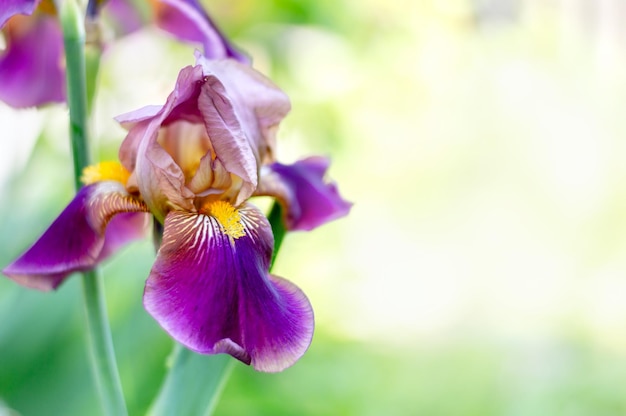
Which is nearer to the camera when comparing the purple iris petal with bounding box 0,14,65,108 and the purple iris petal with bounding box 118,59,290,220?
the purple iris petal with bounding box 118,59,290,220

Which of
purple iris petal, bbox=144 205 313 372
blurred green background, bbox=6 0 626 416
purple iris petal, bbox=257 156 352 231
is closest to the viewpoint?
purple iris petal, bbox=144 205 313 372

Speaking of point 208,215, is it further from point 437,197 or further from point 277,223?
point 437,197

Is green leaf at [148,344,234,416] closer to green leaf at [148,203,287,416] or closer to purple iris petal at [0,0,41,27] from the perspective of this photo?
green leaf at [148,203,287,416]

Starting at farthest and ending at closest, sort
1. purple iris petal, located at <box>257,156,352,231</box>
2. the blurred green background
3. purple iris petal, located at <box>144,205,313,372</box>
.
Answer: the blurred green background → purple iris petal, located at <box>257,156,352,231</box> → purple iris petal, located at <box>144,205,313,372</box>

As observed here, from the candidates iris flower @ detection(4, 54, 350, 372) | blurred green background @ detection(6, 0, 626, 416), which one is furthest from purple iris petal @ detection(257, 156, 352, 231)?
blurred green background @ detection(6, 0, 626, 416)

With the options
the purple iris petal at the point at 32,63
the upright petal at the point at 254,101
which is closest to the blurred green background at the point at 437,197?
the purple iris petal at the point at 32,63

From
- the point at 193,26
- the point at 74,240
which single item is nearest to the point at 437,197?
the point at 193,26
